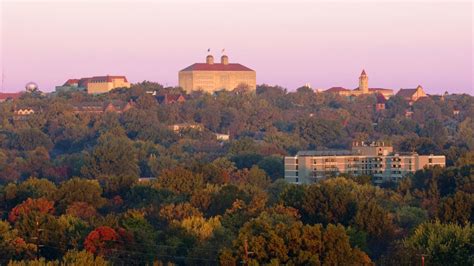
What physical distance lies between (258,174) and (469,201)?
33.3m

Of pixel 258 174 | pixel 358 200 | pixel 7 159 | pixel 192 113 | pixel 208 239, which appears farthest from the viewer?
pixel 192 113

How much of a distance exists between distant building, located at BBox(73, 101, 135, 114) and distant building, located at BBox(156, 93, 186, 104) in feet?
13.6

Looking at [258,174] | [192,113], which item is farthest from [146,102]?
[258,174]

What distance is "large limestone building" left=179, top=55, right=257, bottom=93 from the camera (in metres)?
166

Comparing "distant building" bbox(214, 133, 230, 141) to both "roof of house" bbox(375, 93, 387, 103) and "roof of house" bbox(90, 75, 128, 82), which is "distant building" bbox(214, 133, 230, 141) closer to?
"roof of house" bbox(375, 93, 387, 103)

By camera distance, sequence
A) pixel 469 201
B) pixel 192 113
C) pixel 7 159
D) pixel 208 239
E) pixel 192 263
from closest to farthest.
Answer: pixel 192 263
pixel 208 239
pixel 469 201
pixel 7 159
pixel 192 113

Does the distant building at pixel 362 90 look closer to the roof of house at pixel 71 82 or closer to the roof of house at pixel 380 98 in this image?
the roof of house at pixel 380 98

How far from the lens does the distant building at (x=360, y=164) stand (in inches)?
3467

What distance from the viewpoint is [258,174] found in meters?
83.3

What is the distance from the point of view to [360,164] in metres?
91.0

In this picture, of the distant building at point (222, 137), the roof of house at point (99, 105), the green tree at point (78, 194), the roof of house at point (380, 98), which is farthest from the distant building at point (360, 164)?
the roof of house at point (380, 98)

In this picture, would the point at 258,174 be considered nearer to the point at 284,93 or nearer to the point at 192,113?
the point at 192,113

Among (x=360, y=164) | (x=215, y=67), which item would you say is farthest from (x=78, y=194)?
(x=215, y=67)

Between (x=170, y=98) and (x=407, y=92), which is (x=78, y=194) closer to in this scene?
(x=170, y=98)
